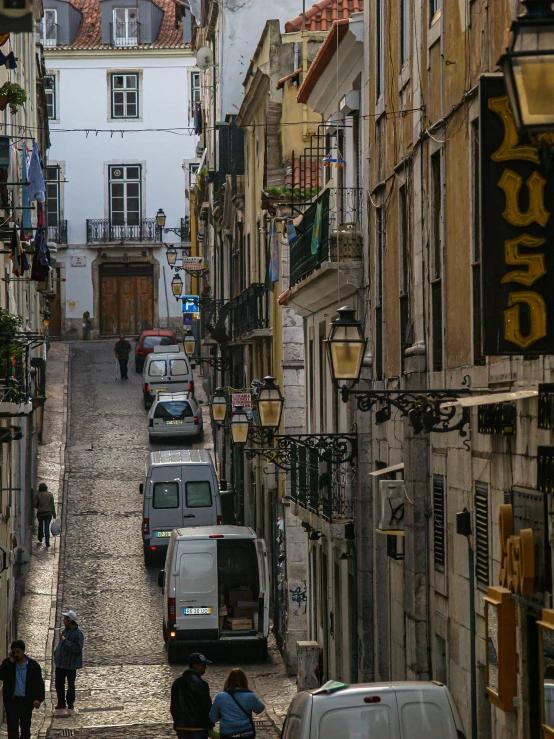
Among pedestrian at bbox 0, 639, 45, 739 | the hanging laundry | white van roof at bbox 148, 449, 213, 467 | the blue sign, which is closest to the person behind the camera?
pedestrian at bbox 0, 639, 45, 739

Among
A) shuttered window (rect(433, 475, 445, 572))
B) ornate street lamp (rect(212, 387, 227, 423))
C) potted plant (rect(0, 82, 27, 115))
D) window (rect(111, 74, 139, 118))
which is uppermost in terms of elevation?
window (rect(111, 74, 139, 118))

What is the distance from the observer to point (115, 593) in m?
28.7

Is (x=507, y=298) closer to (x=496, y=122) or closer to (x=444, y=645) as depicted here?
(x=496, y=122)

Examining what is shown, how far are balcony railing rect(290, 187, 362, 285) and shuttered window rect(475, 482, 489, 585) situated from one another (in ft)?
22.5

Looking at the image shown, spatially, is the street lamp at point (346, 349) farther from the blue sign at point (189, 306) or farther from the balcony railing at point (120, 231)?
the balcony railing at point (120, 231)

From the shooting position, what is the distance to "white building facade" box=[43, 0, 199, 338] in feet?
209

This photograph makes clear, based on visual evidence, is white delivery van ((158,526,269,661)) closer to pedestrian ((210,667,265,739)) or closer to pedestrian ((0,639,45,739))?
pedestrian ((0,639,45,739))

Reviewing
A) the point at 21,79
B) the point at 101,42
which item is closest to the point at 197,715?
the point at 21,79

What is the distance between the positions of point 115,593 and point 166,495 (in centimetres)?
371

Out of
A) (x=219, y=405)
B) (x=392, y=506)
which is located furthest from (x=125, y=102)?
(x=392, y=506)

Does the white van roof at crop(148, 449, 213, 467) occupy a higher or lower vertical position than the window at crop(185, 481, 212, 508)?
higher

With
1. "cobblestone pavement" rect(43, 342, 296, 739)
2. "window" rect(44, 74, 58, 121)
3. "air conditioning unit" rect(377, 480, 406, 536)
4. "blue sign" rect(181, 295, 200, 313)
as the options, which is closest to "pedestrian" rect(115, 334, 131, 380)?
"cobblestone pavement" rect(43, 342, 296, 739)

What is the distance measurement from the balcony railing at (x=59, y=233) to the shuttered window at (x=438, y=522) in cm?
5129

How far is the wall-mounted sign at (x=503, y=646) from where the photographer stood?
10148mm
